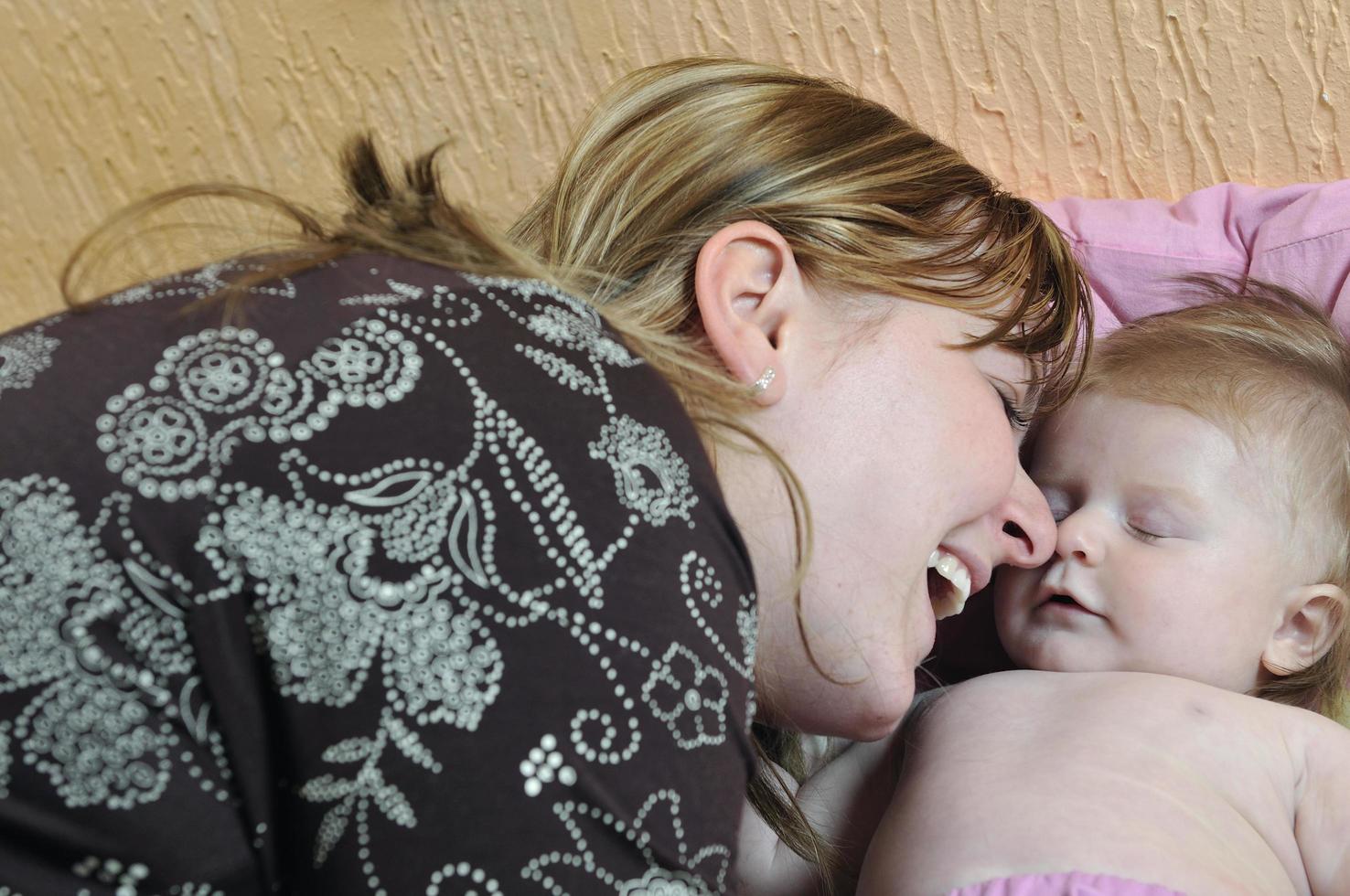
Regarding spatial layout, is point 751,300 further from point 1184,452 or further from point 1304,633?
point 1304,633

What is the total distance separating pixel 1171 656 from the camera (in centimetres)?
94

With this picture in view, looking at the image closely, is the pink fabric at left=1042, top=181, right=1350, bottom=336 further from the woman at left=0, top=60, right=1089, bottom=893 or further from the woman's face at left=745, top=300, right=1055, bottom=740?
the woman at left=0, top=60, right=1089, bottom=893

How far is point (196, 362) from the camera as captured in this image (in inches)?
22.8

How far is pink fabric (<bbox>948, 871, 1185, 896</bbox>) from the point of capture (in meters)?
0.71

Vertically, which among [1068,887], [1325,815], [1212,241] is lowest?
[1325,815]

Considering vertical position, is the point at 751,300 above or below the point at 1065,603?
above

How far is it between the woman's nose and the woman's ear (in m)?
0.24

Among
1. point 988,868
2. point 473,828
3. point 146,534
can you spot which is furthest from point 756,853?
point 146,534

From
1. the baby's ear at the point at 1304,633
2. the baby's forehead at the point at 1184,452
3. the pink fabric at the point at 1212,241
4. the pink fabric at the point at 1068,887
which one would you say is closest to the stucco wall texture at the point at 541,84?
the pink fabric at the point at 1212,241

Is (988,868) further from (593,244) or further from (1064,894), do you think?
(593,244)

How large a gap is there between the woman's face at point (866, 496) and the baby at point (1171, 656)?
11 cm

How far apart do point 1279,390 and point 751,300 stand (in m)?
0.51

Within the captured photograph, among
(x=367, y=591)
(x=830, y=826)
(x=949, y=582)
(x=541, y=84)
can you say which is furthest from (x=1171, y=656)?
(x=541, y=84)

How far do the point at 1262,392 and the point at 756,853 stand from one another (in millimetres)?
589
